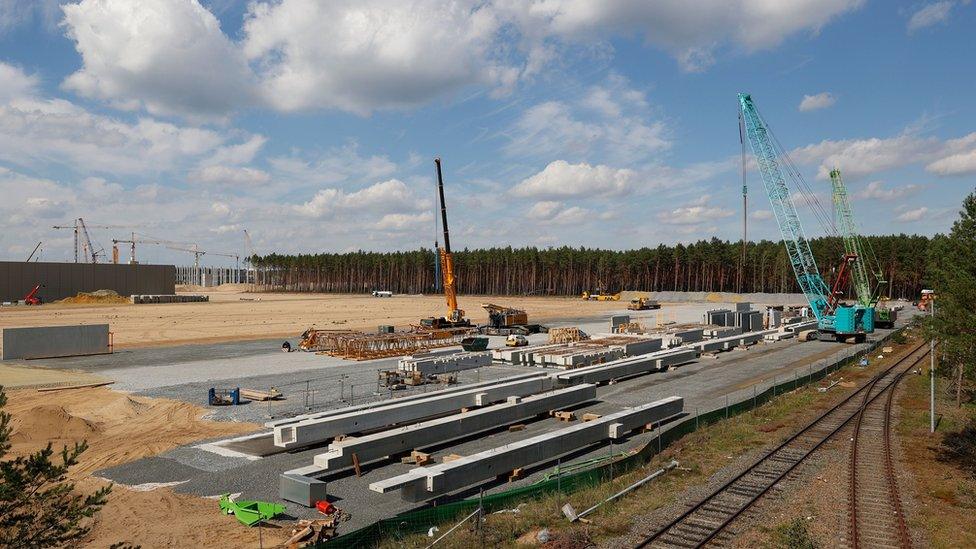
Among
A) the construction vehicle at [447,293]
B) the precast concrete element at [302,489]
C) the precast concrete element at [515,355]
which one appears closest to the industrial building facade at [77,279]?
the construction vehicle at [447,293]

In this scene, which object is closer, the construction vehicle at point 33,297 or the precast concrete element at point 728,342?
the precast concrete element at point 728,342

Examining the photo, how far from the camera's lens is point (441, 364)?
3603 cm

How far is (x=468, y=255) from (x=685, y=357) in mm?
149982

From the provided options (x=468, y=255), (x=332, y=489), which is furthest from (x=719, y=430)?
(x=468, y=255)

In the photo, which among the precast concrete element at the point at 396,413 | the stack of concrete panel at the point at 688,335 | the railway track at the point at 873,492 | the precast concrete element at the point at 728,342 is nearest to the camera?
the railway track at the point at 873,492

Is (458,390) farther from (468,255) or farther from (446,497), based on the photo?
(468,255)

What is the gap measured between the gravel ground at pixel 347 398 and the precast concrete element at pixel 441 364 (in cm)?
63

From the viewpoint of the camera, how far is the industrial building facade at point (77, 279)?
122188 millimetres

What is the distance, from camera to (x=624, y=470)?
18469 mm

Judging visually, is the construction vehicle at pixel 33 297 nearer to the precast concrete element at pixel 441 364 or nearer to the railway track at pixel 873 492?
the precast concrete element at pixel 441 364

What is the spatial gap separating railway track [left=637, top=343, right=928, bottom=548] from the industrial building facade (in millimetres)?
142604

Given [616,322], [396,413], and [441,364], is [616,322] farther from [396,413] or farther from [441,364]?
[396,413]

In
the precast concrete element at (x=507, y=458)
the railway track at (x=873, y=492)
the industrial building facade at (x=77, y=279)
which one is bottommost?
the railway track at (x=873, y=492)

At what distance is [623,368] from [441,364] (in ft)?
34.1
